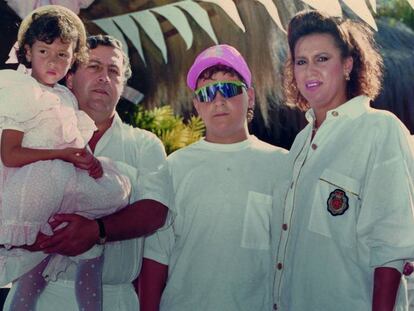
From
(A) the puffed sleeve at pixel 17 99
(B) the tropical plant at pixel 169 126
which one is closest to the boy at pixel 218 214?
(A) the puffed sleeve at pixel 17 99

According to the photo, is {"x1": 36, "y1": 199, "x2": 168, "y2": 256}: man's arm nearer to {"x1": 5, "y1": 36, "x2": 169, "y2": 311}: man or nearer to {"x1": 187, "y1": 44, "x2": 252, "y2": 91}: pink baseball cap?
{"x1": 5, "y1": 36, "x2": 169, "y2": 311}: man

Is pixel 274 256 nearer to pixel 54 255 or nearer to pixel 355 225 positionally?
pixel 355 225

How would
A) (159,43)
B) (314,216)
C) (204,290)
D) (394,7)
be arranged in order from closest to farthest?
(314,216) < (204,290) < (159,43) < (394,7)

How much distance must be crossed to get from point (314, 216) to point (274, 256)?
0.31 meters

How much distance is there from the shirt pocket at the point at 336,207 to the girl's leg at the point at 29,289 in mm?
Answer: 996

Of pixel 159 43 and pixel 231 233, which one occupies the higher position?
pixel 159 43

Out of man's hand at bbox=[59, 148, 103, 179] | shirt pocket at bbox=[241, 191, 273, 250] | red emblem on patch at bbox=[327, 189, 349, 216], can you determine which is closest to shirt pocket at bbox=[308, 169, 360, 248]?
red emblem on patch at bbox=[327, 189, 349, 216]

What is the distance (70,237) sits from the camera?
2.31 m

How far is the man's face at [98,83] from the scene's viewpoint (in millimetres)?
2723

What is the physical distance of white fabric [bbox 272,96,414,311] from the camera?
221cm

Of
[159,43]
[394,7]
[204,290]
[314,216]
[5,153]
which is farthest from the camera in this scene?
[394,7]

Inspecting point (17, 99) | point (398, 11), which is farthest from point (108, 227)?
point (398, 11)

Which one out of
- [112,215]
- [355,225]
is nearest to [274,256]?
[355,225]

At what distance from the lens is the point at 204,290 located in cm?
262
